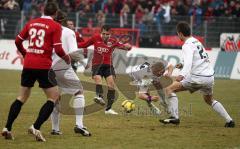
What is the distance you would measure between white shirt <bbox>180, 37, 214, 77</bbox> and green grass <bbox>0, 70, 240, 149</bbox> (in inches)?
44.5

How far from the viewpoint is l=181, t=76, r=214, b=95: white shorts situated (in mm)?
13172

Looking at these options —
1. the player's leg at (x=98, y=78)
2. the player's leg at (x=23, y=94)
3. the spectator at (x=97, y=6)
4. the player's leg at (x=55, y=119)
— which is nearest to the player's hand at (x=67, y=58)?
the player's leg at (x=23, y=94)

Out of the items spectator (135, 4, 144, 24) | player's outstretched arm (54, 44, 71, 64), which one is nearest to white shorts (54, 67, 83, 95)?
player's outstretched arm (54, 44, 71, 64)

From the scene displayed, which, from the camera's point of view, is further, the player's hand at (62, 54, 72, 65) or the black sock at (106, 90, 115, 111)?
the black sock at (106, 90, 115, 111)

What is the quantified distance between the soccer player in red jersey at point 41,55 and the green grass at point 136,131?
55cm

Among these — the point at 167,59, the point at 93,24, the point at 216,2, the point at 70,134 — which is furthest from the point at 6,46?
the point at 70,134

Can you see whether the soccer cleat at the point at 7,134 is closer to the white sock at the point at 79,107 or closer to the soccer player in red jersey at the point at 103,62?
the white sock at the point at 79,107

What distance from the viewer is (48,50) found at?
35.9 ft

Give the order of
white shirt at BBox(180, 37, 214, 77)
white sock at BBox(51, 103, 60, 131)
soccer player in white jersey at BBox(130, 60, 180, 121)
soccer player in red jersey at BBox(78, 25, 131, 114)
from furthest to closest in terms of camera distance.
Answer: soccer player in red jersey at BBox(78, 25, 131, 114) < soccer player in white jersey at BBox(130, 60, 180, 121) < white shirt at BBox(180, 37, 214, 77) < white sock at BBox(51, 103, 60, 131)

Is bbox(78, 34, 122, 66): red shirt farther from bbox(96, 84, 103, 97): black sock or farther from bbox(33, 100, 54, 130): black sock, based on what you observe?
bbox(33, 100, 54, 130): black sock

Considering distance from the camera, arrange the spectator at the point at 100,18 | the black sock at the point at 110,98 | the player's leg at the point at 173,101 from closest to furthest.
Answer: the player's leg at the point at 173,101, the black sock at the point at 110,98, the spectator at the point at 100,18

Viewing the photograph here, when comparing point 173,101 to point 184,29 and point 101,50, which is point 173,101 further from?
point 101,50

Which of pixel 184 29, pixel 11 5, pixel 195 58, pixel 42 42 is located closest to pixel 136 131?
pixel 195 58

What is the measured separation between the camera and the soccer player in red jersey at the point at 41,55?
10.9 m
